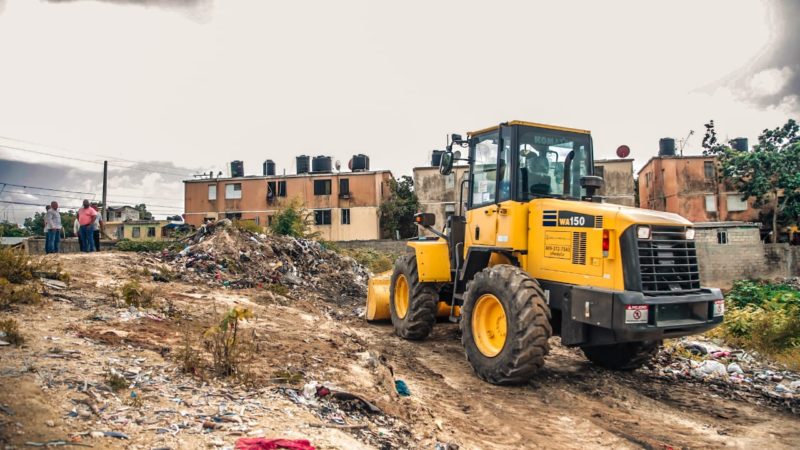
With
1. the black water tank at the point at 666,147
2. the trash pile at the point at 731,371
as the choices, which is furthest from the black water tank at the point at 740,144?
the trash pile at the point at 731,371

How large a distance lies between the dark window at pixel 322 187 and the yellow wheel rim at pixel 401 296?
32.3 meters

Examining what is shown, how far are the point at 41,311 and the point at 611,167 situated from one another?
35.6 meters

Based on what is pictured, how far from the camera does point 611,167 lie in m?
36.6

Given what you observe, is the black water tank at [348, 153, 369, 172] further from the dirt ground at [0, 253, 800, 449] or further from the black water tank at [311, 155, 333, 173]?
the dirt ground at [0, 253, 800, 449]

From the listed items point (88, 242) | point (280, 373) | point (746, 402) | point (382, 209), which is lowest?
point (746, 402)

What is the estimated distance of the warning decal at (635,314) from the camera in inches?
228

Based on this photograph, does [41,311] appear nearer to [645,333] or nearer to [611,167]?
[645,333]

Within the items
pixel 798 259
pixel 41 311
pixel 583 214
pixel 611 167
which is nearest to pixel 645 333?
pixel 583 214

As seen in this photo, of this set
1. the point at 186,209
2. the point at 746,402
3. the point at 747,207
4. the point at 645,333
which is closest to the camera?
the point at 645,333

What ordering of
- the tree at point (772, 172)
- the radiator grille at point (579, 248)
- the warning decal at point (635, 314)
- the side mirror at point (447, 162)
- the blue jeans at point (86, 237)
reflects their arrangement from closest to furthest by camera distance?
1. the warning decal at point (635, 314)
2. the radiator grille at point (579, 248)
3. the side mirror at point (447, 162)
4. the blue jeans at point (86, 237)
5. the tree at point (772, 172)

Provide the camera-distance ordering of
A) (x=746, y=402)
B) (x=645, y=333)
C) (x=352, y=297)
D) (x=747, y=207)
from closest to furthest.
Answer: (x=645, y=333)
(x=746, y=402)
(x=352, y=297)
(x=747, y=207)

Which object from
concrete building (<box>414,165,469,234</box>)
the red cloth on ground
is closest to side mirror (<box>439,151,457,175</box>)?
the red cloth on ground

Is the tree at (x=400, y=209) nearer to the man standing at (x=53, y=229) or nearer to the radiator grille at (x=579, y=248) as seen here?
the man standing at (x=53, y=229)

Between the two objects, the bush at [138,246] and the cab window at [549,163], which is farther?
the bush at [138,246]
